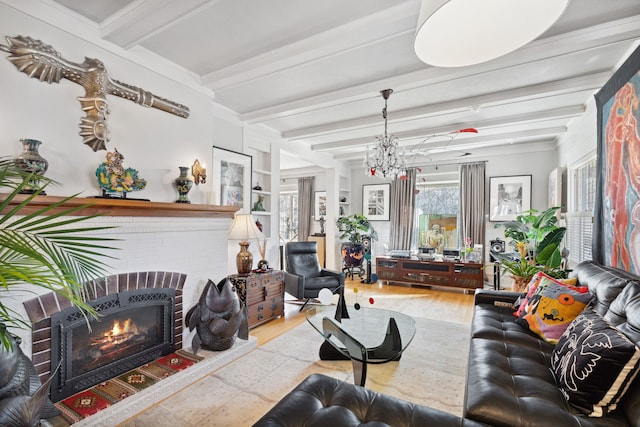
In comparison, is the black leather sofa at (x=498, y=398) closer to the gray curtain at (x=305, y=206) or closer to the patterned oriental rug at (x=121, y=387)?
the patterned oriental rug at (x=121, y=387)

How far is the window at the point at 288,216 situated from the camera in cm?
848

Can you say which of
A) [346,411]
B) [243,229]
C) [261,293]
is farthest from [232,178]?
[346,411]

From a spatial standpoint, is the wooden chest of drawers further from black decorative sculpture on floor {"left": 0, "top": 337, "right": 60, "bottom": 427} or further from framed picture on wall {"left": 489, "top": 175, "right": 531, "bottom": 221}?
framed picture on wall {"left": 489, "top": 175, "right": 531, "bottom": 221}

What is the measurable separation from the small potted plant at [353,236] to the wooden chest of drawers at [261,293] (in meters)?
2.58

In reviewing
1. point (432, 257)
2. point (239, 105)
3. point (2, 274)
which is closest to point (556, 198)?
point (432, 257)

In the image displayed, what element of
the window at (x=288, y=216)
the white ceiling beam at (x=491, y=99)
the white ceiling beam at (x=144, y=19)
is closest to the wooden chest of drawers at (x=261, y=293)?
the white ceiling beam at (x=491, y=99)

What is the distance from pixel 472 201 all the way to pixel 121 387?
19.2ft

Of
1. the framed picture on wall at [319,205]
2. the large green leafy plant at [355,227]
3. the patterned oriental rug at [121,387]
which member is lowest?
the patterned oriental rug at [121,387]

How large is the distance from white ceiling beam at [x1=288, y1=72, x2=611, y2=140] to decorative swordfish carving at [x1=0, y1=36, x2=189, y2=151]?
2.48 meters

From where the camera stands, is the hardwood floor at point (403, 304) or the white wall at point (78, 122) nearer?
the white wall at point (78, 122)

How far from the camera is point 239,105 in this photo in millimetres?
3779

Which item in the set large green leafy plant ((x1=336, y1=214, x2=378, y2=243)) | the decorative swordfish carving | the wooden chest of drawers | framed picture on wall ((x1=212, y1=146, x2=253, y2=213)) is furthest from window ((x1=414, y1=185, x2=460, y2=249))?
the decorative swordfish carving

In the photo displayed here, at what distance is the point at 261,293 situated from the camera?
12.0ft

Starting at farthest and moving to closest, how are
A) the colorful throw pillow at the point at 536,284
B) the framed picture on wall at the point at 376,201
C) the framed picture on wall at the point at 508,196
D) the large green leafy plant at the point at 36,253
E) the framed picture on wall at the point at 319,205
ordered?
the framed picture on wall at the point at 319,205 < the framed picture on wall at the point at 376,201 < the framed picture on wall at the point at 508,196 < the colorful throw pillow at the point at 536,284 < the large green leafy plant at the point at 36,253
